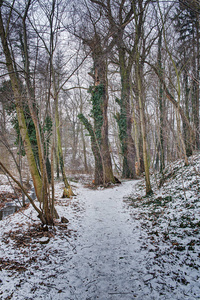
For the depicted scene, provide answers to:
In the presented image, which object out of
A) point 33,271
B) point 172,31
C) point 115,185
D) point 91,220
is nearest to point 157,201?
point 91,220

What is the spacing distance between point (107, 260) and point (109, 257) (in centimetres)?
10

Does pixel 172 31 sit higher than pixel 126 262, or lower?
higher

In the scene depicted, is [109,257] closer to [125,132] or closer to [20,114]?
[20,114]

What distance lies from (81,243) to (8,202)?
652cm

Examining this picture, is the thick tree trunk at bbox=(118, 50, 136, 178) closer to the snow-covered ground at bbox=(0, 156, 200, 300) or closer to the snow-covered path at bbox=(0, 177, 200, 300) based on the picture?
the snow-covered ground at bbox=(0, 156, 200, 300)

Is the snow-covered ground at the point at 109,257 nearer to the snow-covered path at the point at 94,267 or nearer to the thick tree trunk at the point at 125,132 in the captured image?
the snow-covered path at the point at 94,267

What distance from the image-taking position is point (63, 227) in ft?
13.3

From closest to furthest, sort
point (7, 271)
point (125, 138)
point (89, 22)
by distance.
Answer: point (7, 271)
point (89, 22)
point (125, 138)

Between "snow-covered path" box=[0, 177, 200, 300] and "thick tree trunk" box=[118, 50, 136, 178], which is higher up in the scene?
"thick tree trunk" box=[118, 50, 136, 178]

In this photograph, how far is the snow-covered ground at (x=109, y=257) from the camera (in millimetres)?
2090

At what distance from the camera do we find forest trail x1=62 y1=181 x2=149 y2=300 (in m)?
2.14

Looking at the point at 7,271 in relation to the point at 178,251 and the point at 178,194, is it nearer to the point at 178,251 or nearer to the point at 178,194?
the point at 178,251

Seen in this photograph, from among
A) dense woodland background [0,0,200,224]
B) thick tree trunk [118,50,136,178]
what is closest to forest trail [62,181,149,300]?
dense woodland background [0,0,200,224]

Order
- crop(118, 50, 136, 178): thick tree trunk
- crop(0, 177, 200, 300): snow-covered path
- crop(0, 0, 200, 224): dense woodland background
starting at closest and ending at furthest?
crop(0, 177, 200, 300): snow-covered path, crop(0, 0, 200, 224): dense woodland background, crop(118, 50, 136, 178): thick tree trunk
